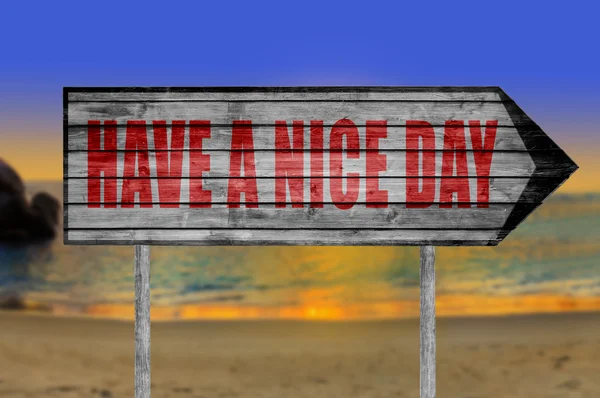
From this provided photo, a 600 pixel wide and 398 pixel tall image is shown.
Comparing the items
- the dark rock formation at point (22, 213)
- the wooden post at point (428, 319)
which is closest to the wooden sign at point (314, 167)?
the wooden post at point (428, 319)

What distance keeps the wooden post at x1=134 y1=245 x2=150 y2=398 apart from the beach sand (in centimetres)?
312

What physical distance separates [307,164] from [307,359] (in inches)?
224

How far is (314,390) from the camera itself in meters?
9.26

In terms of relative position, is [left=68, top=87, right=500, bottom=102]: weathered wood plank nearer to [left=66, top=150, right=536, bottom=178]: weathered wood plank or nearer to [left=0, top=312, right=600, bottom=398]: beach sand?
[left=66, top=150, right=536, bottom=178]: weathered wood plank

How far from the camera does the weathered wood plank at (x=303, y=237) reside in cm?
612

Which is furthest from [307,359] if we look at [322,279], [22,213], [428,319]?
[22,213]

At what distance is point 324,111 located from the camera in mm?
6188

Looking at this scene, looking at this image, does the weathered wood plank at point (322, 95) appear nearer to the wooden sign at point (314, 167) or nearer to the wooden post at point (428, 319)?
the wooden sign at point (314, 167)

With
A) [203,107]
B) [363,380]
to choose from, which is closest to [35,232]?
[363,380]

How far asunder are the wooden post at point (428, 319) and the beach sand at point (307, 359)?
3.18 metres

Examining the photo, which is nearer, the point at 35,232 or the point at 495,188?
Answer: the point at 495,188

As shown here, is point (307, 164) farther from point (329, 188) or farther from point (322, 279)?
point (322, 279)

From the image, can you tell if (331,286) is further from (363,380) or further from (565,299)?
(363,380)

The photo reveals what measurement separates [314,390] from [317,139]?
15.5 feet
